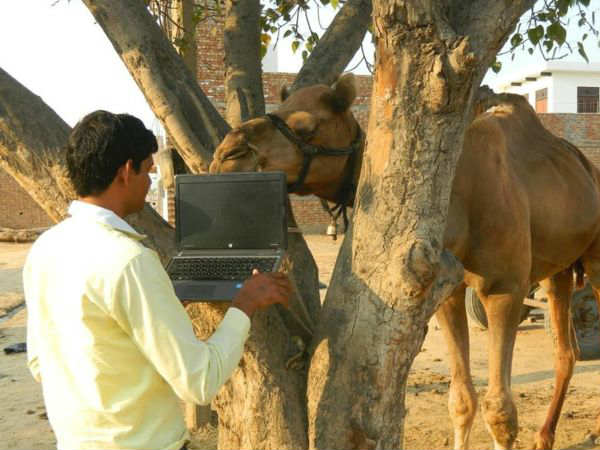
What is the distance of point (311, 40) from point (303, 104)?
2776 millimetres

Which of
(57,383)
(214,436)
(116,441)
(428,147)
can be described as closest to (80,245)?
(57,383)

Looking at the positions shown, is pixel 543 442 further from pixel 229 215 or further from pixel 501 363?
pixel 229 215

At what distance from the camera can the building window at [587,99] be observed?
48.2 meters

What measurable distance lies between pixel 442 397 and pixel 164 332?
16.1ft

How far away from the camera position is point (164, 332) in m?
1.82

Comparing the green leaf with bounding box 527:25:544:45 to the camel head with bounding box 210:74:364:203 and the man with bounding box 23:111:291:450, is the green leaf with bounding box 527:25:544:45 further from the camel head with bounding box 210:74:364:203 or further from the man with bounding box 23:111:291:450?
the man with bounding box 23:111:291:450

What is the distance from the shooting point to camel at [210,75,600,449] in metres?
3.53

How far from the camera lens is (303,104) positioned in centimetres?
360

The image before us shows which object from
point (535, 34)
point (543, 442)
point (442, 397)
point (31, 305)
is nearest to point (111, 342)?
point (31, 305)

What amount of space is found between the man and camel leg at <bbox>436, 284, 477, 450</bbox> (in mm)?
2764

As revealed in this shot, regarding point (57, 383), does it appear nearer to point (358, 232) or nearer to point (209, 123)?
point (358, 232)

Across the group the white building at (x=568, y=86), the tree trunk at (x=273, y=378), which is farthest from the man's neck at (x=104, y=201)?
the white building at (x=568, y=86)

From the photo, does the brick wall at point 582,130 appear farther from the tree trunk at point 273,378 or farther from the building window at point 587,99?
the building window at point 587,99

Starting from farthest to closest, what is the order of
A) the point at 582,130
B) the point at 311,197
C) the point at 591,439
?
1. the point at 582,130
2. the point at 311,197
3. the point at 591,439
